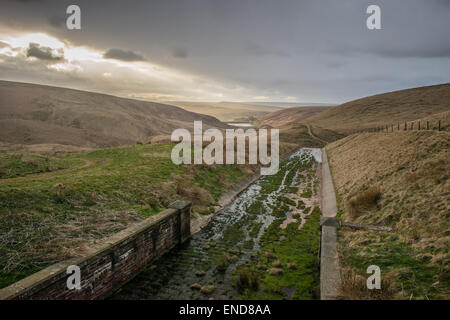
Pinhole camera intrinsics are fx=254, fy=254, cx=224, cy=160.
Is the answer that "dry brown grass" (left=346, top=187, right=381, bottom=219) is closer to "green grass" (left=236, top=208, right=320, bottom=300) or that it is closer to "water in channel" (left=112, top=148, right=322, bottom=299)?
"green grass" (left=236, top=208, right=320, bottom=300)

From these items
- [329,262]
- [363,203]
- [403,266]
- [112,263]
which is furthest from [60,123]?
[403,266]

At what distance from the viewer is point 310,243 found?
13398mm

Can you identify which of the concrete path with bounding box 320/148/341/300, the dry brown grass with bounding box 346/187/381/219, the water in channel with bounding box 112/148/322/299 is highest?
the dry brown grass with bounding box 346/187/381/219

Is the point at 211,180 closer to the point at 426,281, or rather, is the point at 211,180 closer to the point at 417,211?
the point at 417,211

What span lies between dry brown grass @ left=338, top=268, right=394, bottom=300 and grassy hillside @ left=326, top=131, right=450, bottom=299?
0.11 ft

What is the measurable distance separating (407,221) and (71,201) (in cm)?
1553

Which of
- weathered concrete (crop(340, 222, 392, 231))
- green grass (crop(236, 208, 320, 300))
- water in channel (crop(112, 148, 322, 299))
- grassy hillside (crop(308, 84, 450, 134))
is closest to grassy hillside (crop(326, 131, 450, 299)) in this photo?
weathered concrete (crop(340, 222, 392, 231))

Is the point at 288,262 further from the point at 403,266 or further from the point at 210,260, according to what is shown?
the point at 403,266

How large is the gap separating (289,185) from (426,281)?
19.7m

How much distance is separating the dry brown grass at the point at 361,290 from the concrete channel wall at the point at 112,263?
760 centimetres

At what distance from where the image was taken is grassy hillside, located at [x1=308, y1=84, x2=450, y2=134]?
78.2 metres

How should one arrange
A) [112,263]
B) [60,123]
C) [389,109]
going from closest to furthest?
[112,263]
[60,123]
[389,109]

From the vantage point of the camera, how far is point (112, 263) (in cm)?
923

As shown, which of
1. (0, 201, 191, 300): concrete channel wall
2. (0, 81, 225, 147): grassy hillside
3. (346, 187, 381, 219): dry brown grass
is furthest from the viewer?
(0, 81, 225, 147): grassy hillside
